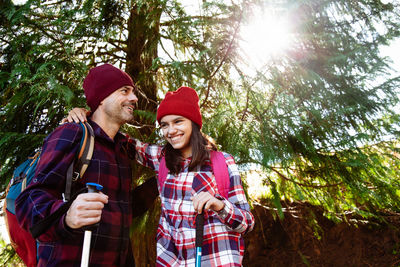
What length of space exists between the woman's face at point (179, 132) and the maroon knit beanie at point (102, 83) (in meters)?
0.55

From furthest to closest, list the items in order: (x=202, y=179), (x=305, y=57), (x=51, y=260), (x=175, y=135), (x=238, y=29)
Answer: (x=305, y=57) < (x=238, y=29) < (x=175, y=135) < (x=202, y=179) < (x=51, y=260)

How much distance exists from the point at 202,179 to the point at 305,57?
1.70 meters

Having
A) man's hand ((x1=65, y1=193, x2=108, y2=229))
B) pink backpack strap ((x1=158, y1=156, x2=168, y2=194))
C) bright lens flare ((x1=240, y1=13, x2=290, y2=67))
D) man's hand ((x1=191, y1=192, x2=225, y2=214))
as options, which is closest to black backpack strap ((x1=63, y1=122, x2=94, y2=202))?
man's hand ((x1=65, y1=193, x2=108, y2=229))

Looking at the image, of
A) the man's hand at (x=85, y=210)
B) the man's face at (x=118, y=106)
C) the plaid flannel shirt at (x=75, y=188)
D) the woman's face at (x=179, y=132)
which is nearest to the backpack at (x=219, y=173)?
the woman's face at (x=179, y=132)

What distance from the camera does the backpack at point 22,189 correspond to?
1.92 metres

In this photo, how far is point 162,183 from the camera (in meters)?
2.25

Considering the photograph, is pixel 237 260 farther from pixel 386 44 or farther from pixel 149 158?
pixel 386 44

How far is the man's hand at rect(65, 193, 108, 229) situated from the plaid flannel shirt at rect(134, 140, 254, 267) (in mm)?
698

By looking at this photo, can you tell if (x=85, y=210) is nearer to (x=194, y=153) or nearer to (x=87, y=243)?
(x=87, y=243)

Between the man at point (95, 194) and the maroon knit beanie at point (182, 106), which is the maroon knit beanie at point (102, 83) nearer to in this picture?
the man at point (95, 194)

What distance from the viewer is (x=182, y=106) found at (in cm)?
230

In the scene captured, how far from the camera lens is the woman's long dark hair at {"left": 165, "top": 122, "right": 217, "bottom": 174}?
2168 mm

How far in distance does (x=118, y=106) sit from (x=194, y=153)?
2.70 feet

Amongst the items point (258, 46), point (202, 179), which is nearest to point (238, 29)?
point (258, 46)
